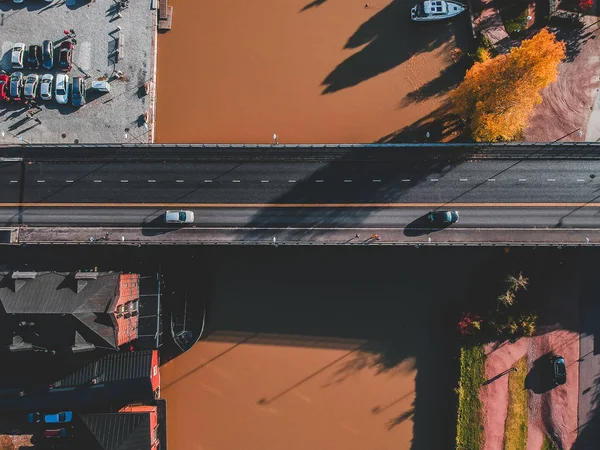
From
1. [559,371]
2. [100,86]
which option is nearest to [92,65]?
[100,86]

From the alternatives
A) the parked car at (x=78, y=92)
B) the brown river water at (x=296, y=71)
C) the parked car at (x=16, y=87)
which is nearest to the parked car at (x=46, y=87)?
the parked car at (x=16, y=87)

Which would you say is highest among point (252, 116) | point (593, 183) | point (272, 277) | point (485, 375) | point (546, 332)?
point (252, 116)

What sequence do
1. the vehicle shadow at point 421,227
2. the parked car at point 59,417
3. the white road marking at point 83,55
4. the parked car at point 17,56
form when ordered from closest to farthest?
the vehicle shadow at point 421,227, the parked car at point 59,417, the parked car at point 17,56, the white road marking at point 83,55

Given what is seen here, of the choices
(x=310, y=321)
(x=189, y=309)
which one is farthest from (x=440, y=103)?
(x=189, y=309)

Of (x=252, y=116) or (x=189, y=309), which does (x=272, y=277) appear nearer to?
(x=189, y=309)

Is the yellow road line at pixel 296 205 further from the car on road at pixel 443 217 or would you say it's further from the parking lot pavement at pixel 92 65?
the parking lot pavement at pixel 92 65

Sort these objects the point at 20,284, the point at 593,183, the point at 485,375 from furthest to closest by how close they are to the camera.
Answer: the point at 485,375 < the point at 593,183 < the point at 20,284

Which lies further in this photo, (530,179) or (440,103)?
(440,103)
